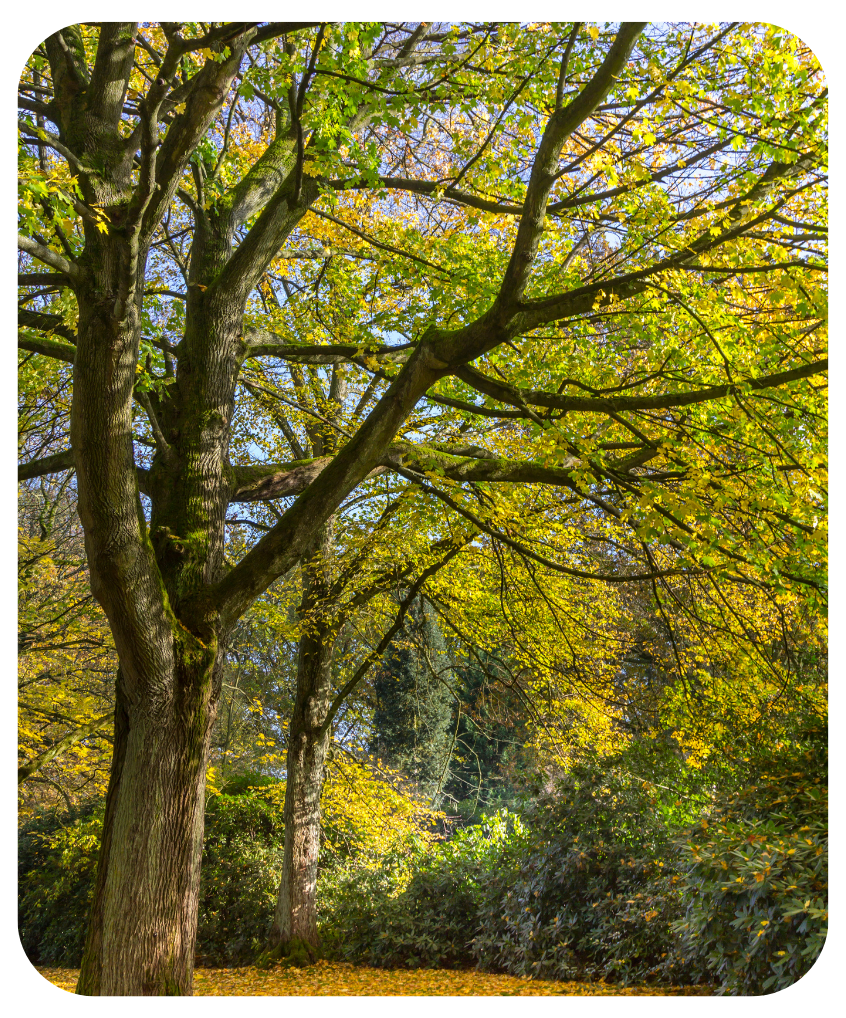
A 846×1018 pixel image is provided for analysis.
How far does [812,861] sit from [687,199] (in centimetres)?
407

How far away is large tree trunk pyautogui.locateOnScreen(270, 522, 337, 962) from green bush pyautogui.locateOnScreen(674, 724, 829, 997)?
486 centimetres

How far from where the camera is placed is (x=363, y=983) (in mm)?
7613

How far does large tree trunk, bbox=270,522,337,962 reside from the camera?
8.38 meters

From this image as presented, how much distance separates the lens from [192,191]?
24.0 feet

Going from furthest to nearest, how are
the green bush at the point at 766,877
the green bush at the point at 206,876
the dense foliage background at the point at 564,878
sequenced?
1. the green bush at the point at 206,876
2. the dense foliage background at the point at 564,878
3. the green bush at the point at 766,877

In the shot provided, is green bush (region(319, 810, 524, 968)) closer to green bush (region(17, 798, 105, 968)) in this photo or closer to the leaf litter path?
the leaf litter path

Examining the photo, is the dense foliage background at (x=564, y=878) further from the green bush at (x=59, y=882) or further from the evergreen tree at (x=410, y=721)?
the evergreen tree at (x=410, y=721)

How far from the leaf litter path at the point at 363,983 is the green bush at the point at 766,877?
1.83 meters

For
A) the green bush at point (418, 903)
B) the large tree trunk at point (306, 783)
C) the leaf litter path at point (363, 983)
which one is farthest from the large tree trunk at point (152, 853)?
the green bush at point (418, 903)

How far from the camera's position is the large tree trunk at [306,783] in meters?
8.38

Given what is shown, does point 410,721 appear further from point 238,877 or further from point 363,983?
point 363,983

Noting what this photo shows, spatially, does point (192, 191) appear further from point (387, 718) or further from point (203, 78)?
point (387, 718)

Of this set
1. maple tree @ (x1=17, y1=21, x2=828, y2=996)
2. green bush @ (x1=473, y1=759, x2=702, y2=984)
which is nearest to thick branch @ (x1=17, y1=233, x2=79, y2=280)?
maple tree @ (x1=17, y1=21, x2=828, y2=996)
